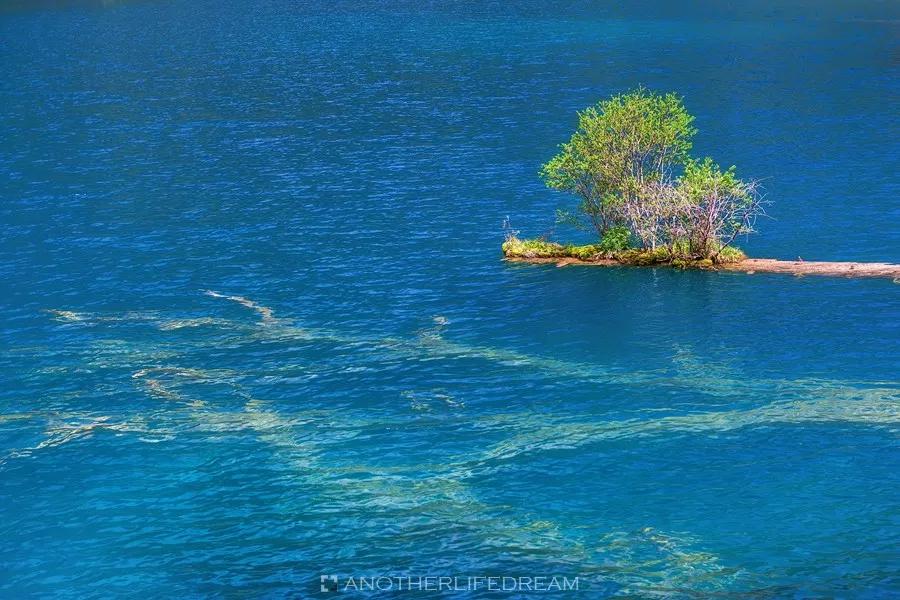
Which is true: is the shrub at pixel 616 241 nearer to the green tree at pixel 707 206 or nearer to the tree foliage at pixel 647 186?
the tree foliage at pixel 647 186

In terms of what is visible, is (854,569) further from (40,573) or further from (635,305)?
(40,573)

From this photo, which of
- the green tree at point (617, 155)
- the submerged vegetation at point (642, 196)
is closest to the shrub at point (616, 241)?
the submerged vegetation at point (642, 196)

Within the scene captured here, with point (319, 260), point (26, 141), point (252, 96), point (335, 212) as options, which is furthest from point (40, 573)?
point (252, 96)

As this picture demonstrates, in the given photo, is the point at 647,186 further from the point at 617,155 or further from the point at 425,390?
the point at 425,390

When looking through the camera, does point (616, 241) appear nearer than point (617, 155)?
Yes

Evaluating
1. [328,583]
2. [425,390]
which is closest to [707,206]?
[425,390]

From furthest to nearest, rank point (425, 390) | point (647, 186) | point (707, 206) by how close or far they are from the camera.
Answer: point (647, 186)
point (707, 206)
point (425, 390)
